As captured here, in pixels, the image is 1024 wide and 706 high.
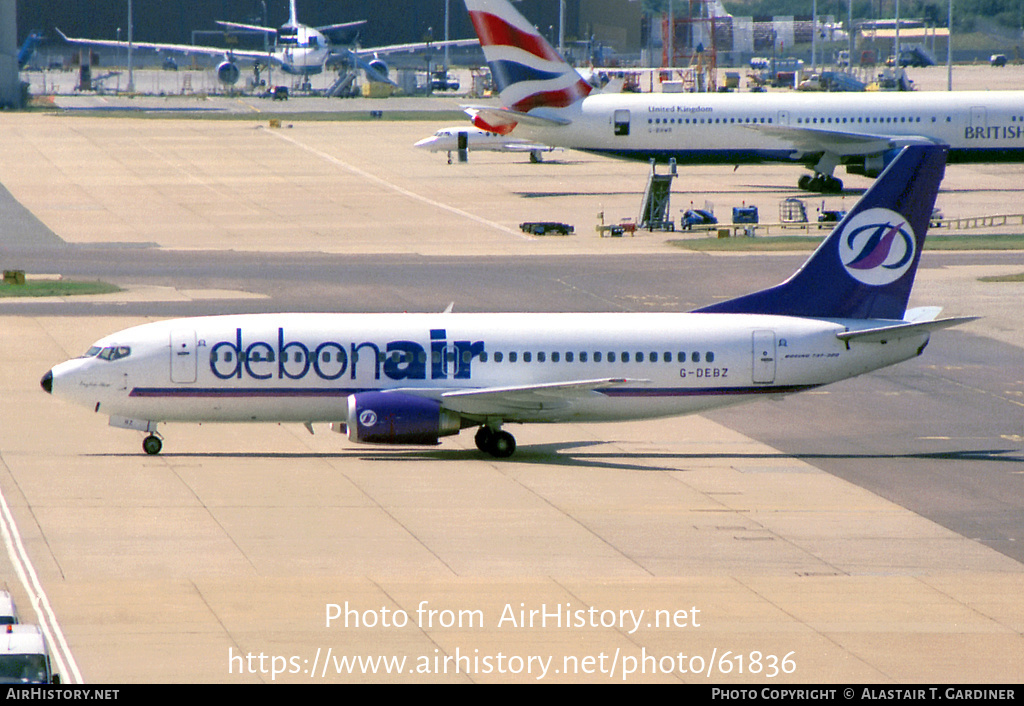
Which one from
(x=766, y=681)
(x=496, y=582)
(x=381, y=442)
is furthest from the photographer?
(x=381, y=442)

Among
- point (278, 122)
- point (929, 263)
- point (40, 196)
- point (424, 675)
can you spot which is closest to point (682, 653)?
point (424, 675)

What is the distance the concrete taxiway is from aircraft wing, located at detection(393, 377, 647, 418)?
1.38 m

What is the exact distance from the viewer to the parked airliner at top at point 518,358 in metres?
41.7

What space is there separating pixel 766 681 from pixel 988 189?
94.3m

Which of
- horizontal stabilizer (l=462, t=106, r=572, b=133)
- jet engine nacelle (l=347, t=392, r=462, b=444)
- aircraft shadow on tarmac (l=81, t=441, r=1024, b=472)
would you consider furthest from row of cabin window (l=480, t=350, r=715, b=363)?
horizontal stabilizer (l=462, t=106, r=572, b=133)

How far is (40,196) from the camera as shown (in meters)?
103

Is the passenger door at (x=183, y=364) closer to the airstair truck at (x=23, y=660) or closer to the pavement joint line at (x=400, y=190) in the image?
the airstair truck at (x=23, y=660)

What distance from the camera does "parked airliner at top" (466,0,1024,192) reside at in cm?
10088

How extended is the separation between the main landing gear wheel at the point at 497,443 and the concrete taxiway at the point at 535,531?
41 centimetres

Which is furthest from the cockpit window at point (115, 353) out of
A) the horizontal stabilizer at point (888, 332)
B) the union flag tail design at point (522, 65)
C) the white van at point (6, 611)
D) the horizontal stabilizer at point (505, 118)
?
the union flag tail design at point (522, 65)

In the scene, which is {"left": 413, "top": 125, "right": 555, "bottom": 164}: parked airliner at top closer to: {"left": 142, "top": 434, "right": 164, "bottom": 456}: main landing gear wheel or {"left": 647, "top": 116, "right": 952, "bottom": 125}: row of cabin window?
{"left": 647, "top": 116, "right": 952, "bottom": 125}: row of cabin window

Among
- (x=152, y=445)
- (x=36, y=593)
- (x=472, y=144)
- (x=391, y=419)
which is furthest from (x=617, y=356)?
(x=472, y=144)

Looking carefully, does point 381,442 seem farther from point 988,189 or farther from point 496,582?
point 988,189

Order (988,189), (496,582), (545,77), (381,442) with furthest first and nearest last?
(988,189) < (545,77) < (381,442) < (496,582)
